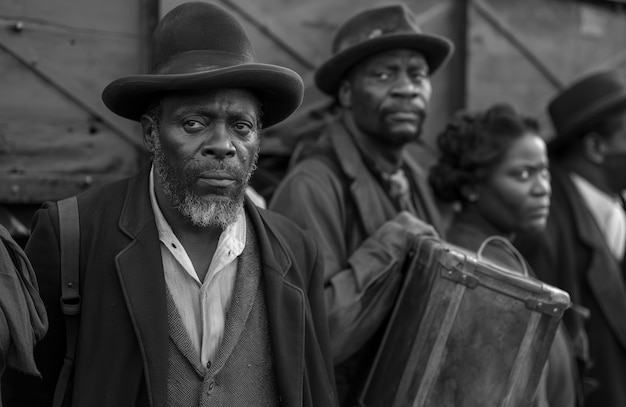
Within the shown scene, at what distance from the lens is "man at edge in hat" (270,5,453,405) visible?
306 cm

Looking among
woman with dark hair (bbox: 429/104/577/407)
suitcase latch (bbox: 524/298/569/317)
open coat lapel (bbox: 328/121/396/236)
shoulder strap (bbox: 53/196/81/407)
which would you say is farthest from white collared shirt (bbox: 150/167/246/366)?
woman with dark hair (bbox: 429/104/577/407)

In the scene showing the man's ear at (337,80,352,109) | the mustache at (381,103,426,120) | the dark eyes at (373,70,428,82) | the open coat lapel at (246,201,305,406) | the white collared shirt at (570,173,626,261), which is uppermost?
the dark eyes at (373,70,428,82)

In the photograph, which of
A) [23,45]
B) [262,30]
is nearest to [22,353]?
[23,45]

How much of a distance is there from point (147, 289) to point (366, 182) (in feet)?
4.43

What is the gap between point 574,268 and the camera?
4449mm

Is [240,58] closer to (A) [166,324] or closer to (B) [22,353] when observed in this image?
(A) [166,324]

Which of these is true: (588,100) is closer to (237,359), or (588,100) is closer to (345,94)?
(345,94)

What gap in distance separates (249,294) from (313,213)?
770 mm

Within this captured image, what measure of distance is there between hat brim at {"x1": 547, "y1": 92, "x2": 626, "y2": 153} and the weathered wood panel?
50 cm

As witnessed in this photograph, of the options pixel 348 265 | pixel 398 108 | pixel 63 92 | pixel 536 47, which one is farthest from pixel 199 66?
pixel 536 47

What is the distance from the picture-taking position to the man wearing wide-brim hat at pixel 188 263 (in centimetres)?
233

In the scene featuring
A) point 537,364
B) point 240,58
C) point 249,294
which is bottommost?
point 537,364

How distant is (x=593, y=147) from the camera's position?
4.88 m

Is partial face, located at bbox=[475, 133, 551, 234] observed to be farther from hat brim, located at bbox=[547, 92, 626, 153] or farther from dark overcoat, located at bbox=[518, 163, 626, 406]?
hat brim, located at bbox=[547, 92, 626, 153]
